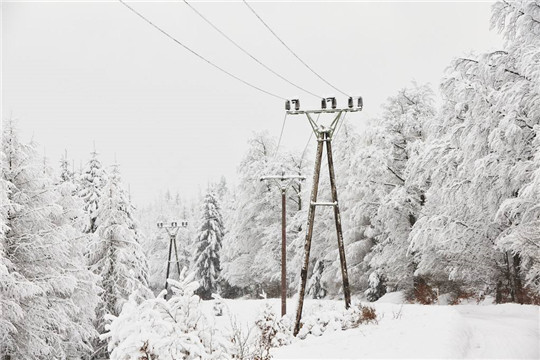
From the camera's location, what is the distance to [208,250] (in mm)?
43719

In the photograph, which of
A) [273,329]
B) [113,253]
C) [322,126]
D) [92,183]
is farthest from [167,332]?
[92,183]

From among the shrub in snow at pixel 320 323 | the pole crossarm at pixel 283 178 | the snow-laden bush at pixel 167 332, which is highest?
the pole crossarm at pixel 283 178

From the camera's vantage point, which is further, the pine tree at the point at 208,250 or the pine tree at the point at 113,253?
the pine tree at the point at 208,250

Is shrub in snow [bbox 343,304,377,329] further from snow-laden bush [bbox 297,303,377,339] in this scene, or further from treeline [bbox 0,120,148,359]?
treeline [bbox 0,120,148,359]

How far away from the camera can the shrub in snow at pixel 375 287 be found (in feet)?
74.8

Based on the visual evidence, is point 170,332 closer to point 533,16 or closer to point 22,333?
point 22,333

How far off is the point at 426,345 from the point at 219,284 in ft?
123

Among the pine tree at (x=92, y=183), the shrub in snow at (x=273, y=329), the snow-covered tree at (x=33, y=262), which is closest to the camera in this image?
the shrub in snow at (x=273, y=329)

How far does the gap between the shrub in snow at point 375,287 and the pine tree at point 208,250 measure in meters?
22.6

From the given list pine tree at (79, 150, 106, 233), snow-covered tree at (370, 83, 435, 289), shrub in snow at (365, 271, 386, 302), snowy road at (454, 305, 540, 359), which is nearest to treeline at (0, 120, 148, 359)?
snowy road at (454, 305, 540, 359)

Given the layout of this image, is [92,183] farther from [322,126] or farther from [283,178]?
Answer: [322,126]

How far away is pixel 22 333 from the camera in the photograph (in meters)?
13.2

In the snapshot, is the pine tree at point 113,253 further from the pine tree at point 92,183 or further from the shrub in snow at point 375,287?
the shrub in snow at point 375,287

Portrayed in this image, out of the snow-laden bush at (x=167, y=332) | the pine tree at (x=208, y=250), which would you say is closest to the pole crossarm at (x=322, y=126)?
the snow-laden bush at (x=167, y=332)
